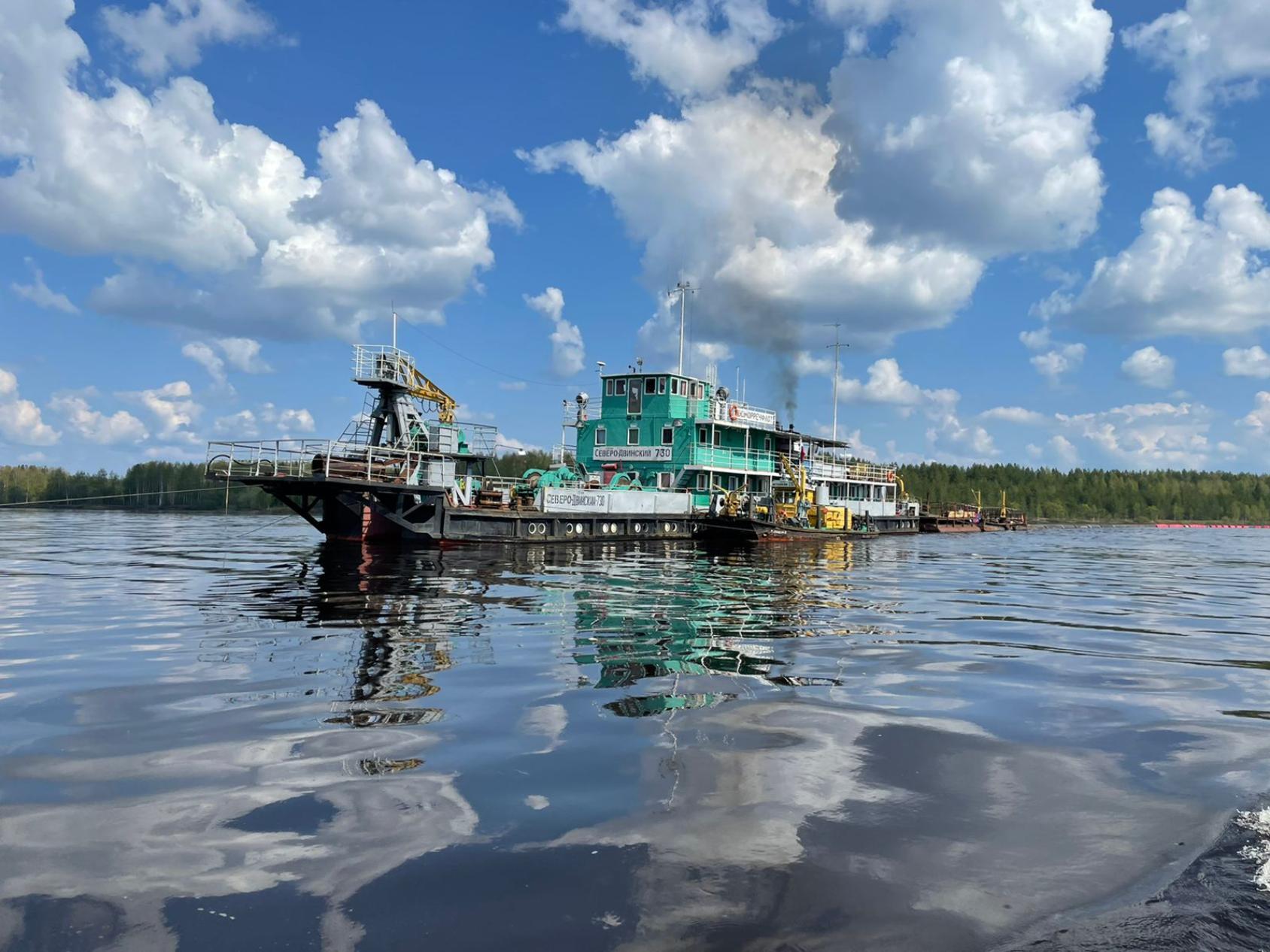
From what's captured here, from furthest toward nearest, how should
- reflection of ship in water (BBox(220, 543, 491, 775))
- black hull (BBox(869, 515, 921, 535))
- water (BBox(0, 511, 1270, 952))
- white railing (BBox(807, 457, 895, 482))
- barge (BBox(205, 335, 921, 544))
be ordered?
black hull (BBox(869, 515, 921, 535))
white railing (BBox(807, 457, 895, 482))
barge (BBox(205, 335, 921, 544))
reflection of ship in water (BBox(220, 543, 491, 775))
water (BBox(0, 511, 1270, 952))

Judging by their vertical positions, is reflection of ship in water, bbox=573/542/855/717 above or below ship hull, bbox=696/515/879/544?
below

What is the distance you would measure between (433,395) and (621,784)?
31.1 m

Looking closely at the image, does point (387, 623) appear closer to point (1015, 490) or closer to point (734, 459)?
point (734, 459)

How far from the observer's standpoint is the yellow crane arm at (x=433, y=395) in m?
33.9

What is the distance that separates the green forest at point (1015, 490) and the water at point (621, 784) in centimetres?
10706

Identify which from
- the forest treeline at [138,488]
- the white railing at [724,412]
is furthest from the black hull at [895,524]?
the forest treeline at [138,488]

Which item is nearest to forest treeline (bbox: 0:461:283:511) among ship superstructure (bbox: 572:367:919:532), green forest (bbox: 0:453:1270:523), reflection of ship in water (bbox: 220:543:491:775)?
green forest (bbox: 0:453:1270:523)

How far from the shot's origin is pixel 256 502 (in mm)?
124375

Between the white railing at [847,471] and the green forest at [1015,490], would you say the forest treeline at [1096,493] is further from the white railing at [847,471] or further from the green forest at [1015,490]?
the white railing at [847,471]

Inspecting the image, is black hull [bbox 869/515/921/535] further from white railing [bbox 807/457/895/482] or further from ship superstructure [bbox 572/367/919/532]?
ship superstructure [bbox 572/367/919/532]

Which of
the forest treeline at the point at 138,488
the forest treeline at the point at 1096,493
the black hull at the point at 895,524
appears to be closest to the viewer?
the black hull at the point at 895,524

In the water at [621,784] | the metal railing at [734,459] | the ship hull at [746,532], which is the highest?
→ the metal railing at [734,459]

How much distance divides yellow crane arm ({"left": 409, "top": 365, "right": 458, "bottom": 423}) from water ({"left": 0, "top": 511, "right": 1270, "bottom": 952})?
20479mm

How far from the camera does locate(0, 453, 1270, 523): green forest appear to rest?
420 ft
